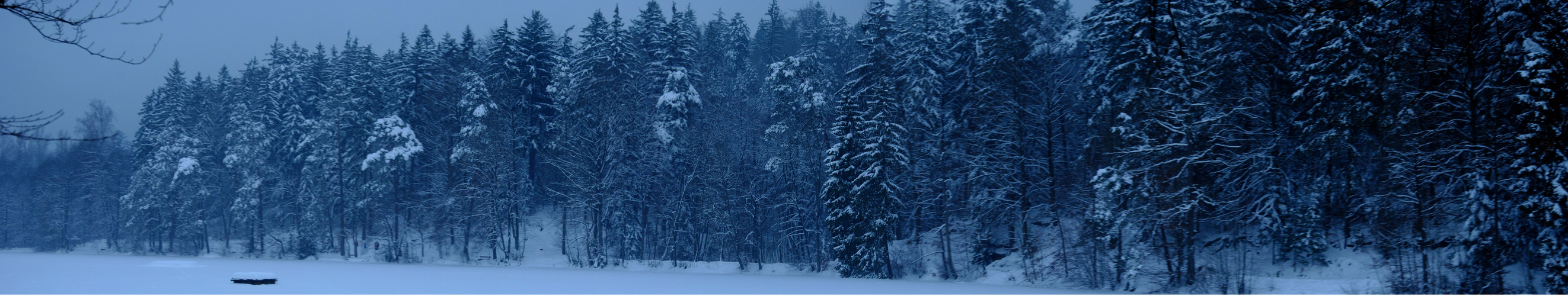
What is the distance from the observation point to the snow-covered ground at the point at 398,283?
540 inches

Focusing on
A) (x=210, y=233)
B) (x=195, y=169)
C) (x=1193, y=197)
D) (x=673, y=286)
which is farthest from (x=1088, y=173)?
(x=210, y=233)

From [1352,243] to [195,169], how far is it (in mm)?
54014

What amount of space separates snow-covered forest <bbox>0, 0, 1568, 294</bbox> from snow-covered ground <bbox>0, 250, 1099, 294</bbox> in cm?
552

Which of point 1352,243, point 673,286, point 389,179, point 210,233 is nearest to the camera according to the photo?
point 673,286

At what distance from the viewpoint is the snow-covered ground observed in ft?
45.0

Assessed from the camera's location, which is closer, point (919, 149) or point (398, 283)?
point (398, 283)

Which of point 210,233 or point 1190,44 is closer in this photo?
point 1190,44

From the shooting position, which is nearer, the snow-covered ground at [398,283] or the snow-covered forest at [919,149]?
the snow-covered ground at [398,283]

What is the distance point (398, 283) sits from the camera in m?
15.7

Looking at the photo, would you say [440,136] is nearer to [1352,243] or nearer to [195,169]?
[195,169]

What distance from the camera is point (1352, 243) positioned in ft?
65.1

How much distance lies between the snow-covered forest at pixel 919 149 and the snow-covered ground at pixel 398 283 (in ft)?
18.1

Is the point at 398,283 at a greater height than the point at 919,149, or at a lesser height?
lesser

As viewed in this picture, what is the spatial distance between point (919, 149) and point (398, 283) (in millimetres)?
18253
